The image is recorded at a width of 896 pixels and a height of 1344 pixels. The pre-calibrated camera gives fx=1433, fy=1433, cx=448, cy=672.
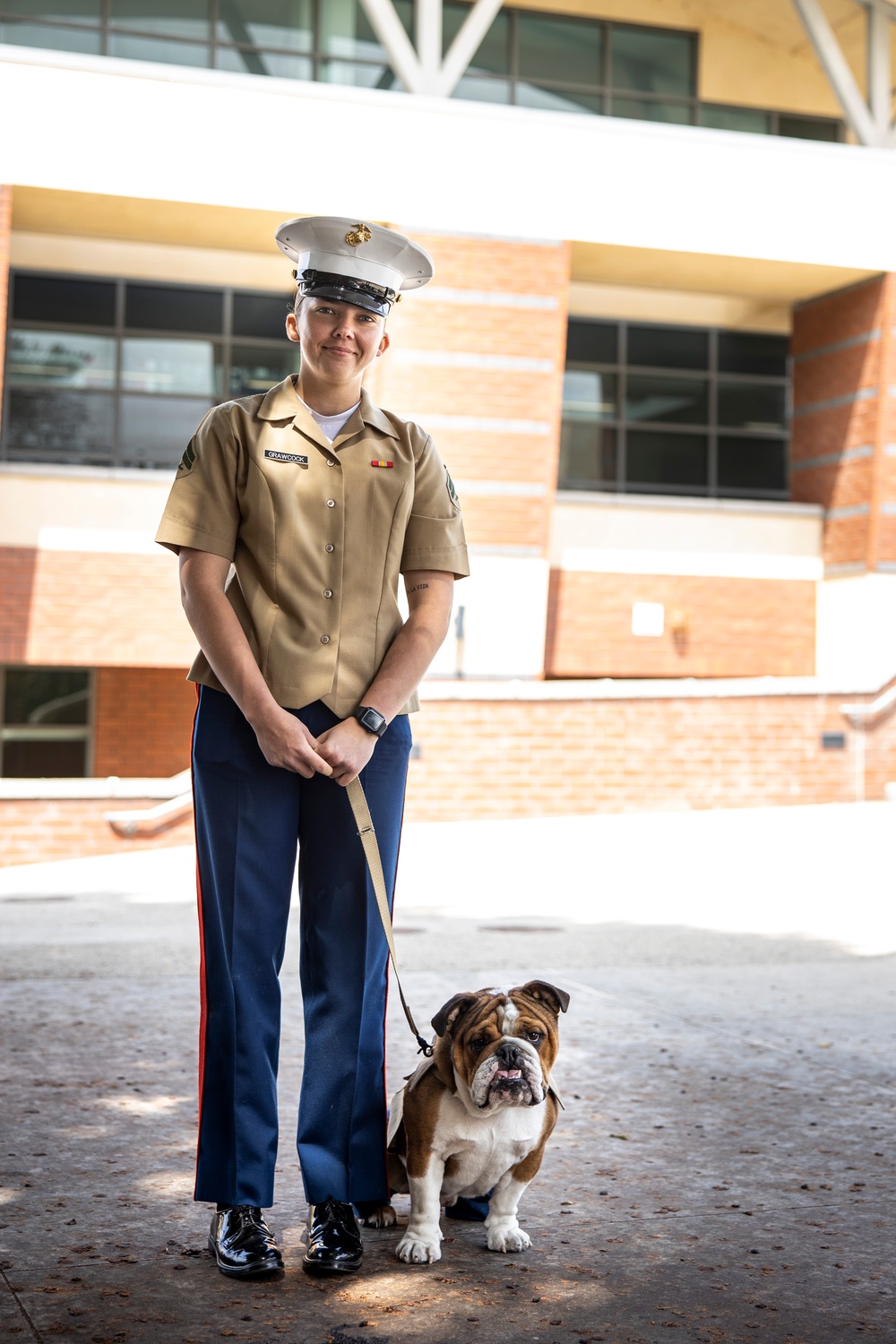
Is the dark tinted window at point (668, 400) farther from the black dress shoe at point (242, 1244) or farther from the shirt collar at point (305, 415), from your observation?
the black dress shoe at point (242, 1244)

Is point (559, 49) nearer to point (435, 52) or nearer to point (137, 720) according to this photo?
point (435, 52)

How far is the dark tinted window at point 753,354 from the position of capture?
23641 millimetres

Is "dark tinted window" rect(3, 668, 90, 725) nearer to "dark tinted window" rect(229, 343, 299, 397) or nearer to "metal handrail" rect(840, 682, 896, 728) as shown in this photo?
"dark tinted window" rect(229, 343, 299, 397)

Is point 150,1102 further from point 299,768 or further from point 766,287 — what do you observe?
point 766,287

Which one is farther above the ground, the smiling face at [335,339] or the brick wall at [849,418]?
the brick wall at [849,418]

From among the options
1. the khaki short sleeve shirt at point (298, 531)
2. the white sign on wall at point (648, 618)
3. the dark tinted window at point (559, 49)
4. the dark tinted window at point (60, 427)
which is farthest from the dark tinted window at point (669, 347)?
the khaki short sleeve shirt at point (298, 531)

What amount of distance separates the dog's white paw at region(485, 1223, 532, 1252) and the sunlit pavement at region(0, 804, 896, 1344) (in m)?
0.03

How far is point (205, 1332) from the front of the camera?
9.55ft

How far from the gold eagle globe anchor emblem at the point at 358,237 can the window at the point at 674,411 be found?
19658mm

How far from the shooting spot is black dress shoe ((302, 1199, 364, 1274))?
10.7ft

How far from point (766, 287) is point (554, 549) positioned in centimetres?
543

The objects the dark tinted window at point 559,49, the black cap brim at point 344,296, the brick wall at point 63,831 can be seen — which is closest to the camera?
the black cap brim at point 344,296

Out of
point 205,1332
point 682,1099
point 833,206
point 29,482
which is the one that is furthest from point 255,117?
point 205,1332

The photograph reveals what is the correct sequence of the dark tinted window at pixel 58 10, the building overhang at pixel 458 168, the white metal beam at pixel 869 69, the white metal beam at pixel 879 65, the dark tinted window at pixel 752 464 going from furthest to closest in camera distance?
the dark tinted window at pixel 752 464 → the white metal beam at pixel 879 65 → the white metal beam at pixel 869 69 → the dark tinted window at pixel 58 10 → the building overhang at pixel 458 168
